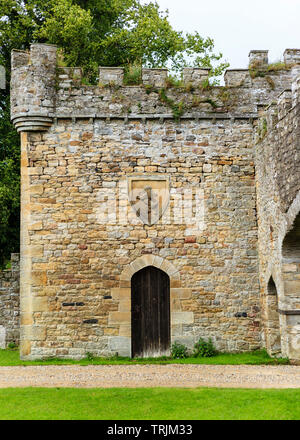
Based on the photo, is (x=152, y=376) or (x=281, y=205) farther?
(x=281, y=205)

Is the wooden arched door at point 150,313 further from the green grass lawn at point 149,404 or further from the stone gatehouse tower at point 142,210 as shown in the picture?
the green grass lawn at point 149,404

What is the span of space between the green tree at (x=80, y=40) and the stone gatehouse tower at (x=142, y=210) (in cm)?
340

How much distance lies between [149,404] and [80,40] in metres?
12.2

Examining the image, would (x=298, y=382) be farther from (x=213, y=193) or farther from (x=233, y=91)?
(x=233, y=91)

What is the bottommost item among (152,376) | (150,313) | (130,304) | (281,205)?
(152,376)

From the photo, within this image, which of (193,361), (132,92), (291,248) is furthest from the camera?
(132,92)

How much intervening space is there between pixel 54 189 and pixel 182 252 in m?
3.02

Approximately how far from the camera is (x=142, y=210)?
10.9 m

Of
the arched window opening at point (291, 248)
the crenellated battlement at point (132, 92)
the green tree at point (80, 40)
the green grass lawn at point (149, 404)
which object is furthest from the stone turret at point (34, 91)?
the green grass lawn at point (149, 404)

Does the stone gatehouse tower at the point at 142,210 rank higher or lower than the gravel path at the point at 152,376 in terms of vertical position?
higher

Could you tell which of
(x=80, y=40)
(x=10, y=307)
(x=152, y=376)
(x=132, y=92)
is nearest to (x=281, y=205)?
(x=152, y=376)

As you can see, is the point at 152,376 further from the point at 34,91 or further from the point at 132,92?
the point at 34,91

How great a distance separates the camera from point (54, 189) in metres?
10.9

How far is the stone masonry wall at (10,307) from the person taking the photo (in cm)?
1259
